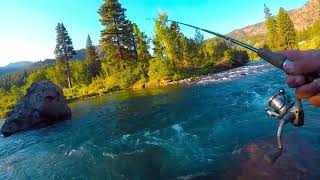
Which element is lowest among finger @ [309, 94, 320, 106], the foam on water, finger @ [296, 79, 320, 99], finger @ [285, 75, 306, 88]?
the foam on water

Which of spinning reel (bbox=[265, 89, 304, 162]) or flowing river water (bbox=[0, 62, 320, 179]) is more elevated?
spinning reel (bbox=[265, 89, 304, 162])

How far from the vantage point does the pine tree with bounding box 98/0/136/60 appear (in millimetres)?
60156

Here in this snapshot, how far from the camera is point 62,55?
70625 mm

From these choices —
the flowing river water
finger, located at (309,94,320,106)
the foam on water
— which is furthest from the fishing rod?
the foam on water

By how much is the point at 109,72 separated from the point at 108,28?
32.1ft

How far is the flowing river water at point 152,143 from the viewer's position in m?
11.4

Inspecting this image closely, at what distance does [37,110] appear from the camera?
25.7 meters

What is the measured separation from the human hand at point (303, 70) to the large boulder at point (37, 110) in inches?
1004

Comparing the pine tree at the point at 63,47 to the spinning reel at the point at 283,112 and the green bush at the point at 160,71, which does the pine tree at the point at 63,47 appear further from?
the spinning reel at the point at 283,112

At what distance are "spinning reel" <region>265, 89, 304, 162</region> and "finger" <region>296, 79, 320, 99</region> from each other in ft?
1.81

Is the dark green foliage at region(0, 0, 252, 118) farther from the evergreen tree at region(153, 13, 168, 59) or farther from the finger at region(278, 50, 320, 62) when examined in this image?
the finger at region(278, 50, 320, 62)

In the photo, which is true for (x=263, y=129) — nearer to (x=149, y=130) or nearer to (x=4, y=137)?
(x=149, y=130)

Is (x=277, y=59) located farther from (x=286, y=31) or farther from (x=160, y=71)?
(x=286, y=31)

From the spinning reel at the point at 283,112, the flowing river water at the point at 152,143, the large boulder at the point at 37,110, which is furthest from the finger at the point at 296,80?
the large boulder at the point at 37,110
